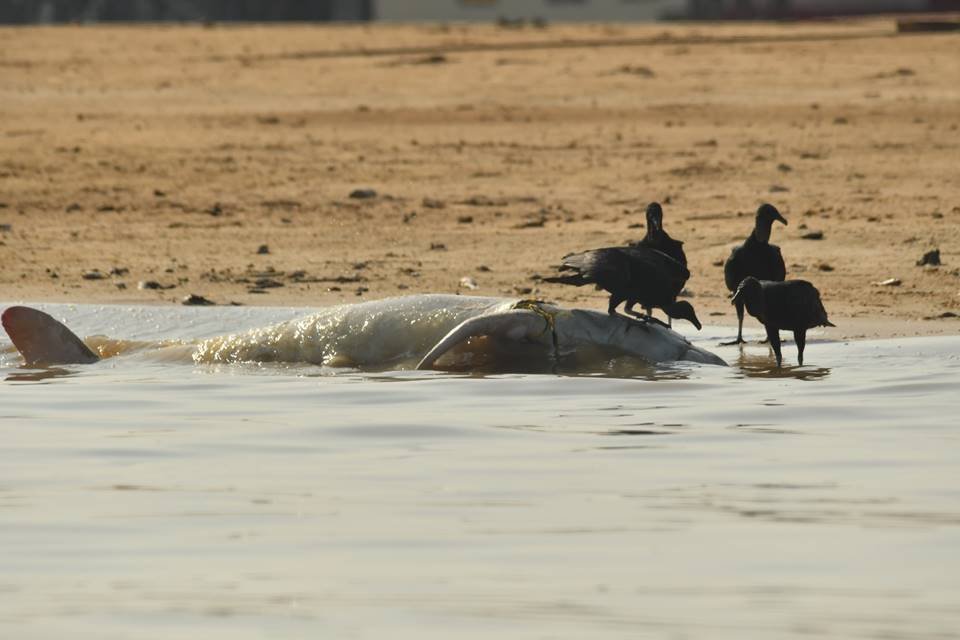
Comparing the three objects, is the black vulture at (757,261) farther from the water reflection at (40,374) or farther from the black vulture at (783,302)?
the water reflection at (40,374)

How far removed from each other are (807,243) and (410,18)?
30118mm

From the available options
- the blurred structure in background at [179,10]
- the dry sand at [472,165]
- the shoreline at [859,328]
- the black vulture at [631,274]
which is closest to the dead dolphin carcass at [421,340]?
the black vulture at [631,274]

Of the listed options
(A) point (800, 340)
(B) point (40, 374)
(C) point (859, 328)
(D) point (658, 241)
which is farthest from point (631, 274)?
(B) point (40, 374)

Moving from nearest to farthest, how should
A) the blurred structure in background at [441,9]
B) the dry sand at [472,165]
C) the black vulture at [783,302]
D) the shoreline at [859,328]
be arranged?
the black vulture at [783,302] < the shoreline at [859,328] < the dry sand at [472,165] < the blurred structure in background at [441,9]

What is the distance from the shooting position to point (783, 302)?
798 cm

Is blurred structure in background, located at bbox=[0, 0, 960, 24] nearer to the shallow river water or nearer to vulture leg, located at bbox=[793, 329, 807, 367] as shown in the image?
vulture leg, located at bbox=[793, 329, 807, 367]

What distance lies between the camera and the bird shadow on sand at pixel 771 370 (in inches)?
317

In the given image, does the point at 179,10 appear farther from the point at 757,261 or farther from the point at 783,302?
the point at 783,302

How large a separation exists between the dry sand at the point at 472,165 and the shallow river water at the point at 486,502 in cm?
219

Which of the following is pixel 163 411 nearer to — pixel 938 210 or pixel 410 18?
pixel 938 210

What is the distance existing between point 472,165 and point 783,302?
764cm

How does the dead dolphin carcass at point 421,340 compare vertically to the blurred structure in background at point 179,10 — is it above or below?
below

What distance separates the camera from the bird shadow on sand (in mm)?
8047

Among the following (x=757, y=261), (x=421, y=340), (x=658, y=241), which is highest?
(x=658, y=241)
